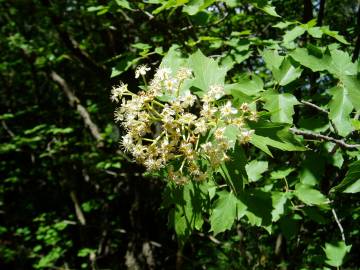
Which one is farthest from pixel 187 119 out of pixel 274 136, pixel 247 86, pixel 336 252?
pixel 336 252

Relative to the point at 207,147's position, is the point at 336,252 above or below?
below

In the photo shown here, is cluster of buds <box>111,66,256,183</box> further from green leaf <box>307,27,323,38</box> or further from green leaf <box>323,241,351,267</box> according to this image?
green leaf <box>323,241,351,267</box>

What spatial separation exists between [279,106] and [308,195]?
0.77 metres

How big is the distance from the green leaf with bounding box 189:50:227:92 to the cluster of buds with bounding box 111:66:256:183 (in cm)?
4

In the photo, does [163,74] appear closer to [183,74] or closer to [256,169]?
[183,74]

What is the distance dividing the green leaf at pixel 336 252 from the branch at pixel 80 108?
364 cm

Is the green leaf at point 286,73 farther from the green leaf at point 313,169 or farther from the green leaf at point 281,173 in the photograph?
the green leaf at point 281,173

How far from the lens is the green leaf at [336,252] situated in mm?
2631

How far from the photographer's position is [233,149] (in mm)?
1666

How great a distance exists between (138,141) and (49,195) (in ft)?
26.7

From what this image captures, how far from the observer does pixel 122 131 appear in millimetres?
2623

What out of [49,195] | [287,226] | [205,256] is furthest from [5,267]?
[287,226]

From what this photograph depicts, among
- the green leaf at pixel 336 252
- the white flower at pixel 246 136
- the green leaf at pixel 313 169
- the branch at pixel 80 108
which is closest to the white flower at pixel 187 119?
the white flower at pixel 246 136

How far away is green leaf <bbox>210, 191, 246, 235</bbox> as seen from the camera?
1.82 metres
